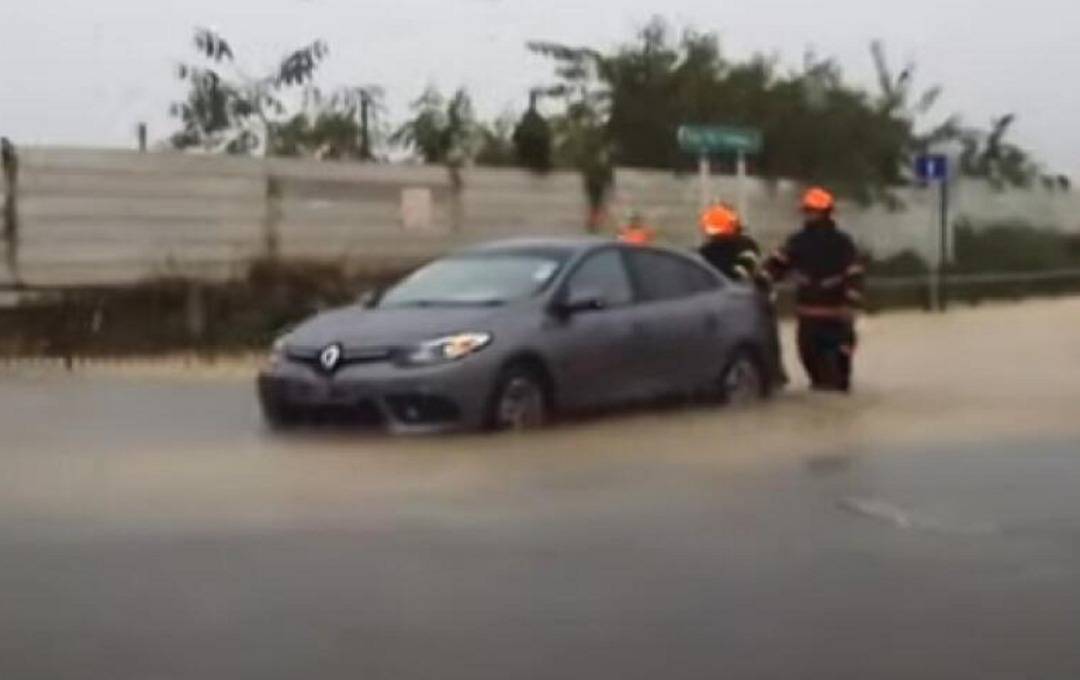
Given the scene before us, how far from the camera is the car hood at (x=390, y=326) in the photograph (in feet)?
51.3

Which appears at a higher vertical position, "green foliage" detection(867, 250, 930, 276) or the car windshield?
the car windshield

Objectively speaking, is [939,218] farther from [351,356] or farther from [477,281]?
[351,356]

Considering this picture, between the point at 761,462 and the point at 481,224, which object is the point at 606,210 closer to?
the point at 481,224

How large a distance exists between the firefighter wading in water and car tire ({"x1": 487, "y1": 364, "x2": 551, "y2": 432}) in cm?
387

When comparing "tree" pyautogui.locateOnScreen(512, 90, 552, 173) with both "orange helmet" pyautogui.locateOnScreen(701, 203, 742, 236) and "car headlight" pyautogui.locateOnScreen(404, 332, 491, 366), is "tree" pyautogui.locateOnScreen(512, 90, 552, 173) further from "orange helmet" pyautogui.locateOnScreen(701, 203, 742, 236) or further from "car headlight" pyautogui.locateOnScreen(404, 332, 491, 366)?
"car headlight" pyautogui.locateOnScreen(404, 332, 491, 366)

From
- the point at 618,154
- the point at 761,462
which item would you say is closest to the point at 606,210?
the point at 618,154

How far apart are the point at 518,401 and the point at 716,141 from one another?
17.6 m

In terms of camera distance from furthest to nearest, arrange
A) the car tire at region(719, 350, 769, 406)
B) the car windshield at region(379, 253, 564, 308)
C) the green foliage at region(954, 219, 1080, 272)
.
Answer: the green foliage at region(954, 219, 1080, 272) → the car tire at region(719, 350, 769, 406) → the car windshield at region(379, 253, 564, 308)

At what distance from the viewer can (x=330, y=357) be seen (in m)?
15.7

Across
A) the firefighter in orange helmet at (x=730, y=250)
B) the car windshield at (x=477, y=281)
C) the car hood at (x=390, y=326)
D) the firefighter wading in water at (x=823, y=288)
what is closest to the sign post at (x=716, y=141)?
the firefighter in orange helmet at (x=730, y=250)

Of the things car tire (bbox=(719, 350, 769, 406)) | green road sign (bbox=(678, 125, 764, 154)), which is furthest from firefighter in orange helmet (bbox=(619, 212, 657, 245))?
green road sign (bbox=(678, 125, 764, 154))

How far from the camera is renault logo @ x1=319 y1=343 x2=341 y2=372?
15711 mm

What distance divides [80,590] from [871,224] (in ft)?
123

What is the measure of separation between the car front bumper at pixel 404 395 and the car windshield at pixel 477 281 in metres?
0.93
